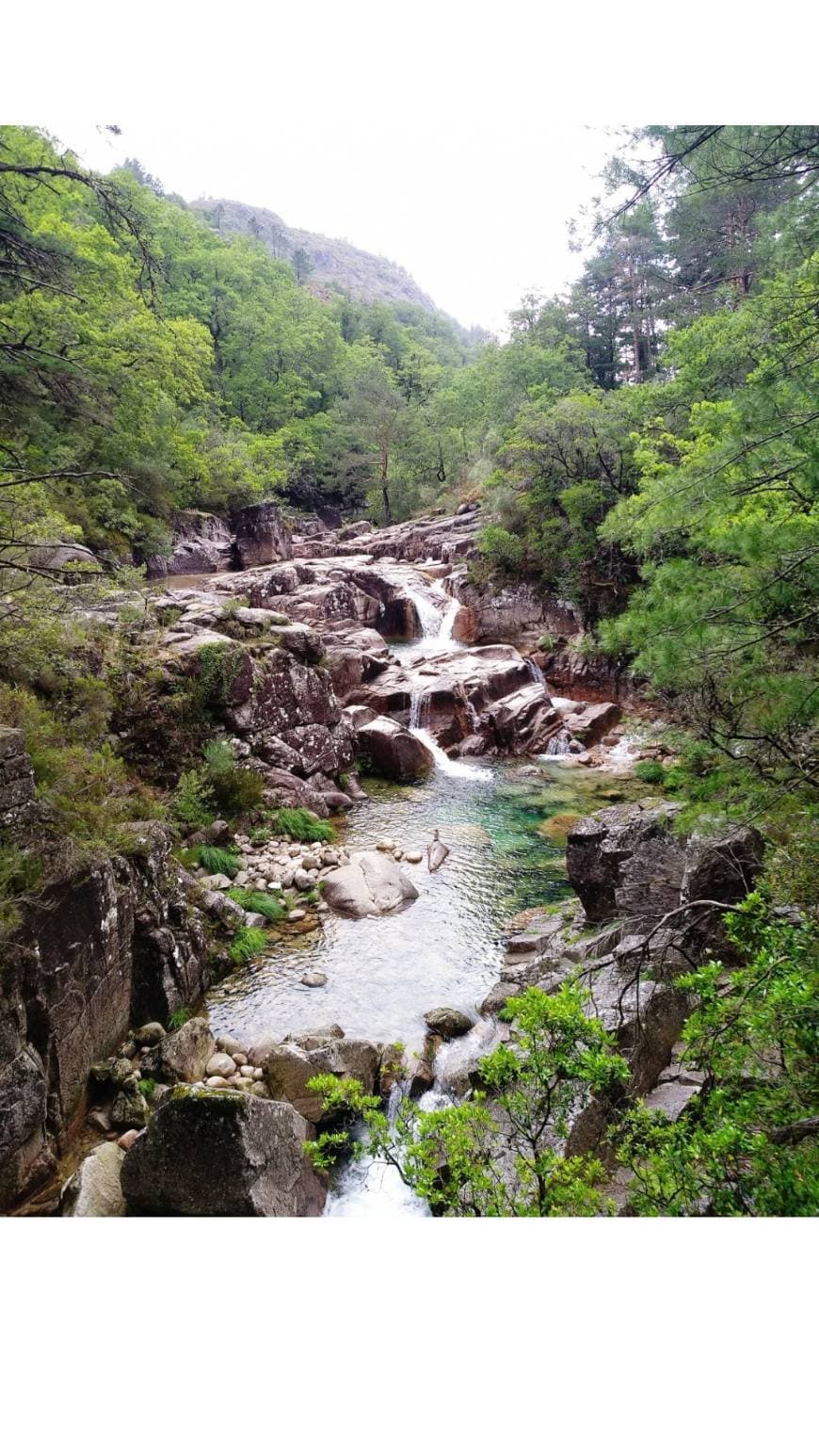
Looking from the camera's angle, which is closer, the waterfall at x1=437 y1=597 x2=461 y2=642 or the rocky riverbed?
the rocky riverbed

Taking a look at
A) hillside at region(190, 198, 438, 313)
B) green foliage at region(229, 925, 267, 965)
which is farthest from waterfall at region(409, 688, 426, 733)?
hillside at region(190, 198, 438, 313)

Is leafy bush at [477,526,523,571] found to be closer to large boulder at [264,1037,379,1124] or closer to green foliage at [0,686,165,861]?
green foliage at [0,686,165,861]

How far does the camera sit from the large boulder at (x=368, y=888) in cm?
736

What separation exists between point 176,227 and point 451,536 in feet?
83.0

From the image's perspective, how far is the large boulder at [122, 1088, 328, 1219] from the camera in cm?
286

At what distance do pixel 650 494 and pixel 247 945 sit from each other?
5.75 m

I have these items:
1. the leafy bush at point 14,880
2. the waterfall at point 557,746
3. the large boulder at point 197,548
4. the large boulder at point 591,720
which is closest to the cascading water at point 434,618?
the large boulder at point 591,720

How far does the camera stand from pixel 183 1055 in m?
4.66

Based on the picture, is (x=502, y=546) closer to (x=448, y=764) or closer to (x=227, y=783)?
(x=448, y=764)

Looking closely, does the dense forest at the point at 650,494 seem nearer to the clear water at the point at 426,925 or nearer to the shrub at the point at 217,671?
the shrub at the point at 217,671

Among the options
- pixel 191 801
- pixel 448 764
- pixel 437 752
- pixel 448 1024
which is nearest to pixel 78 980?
pixel 448 1024

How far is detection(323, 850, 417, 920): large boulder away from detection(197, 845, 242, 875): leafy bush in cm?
119

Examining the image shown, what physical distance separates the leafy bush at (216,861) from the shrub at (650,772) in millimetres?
7266
